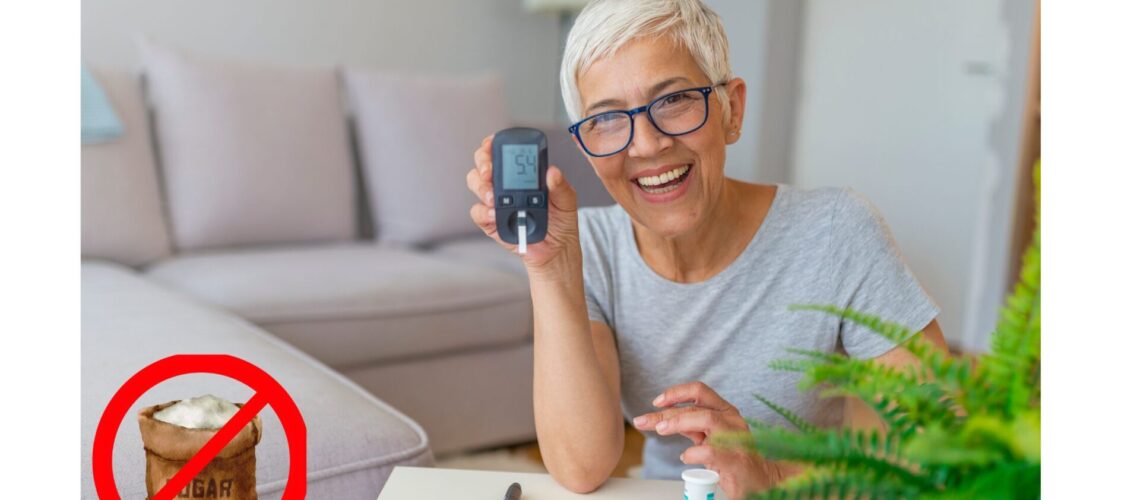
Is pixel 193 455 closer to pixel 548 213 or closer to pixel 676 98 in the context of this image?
pixel 548 213

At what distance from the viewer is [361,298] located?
188 cm

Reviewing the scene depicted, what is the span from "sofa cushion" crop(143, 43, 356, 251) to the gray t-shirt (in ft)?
4.41

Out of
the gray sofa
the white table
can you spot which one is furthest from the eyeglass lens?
the gray sofa

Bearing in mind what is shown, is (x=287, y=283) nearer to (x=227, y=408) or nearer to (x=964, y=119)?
(x=227, y=408)

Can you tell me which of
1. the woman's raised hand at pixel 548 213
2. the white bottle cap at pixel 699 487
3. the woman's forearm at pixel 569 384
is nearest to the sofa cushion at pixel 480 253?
the woman's forearm at pixel 569 384

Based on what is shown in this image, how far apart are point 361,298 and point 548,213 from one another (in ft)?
3.95

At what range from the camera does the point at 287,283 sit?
1.88 metres

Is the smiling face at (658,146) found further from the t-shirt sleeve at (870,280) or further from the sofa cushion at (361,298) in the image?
the sofa cushion at (361,298)

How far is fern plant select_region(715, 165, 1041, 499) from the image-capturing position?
0.39 metres

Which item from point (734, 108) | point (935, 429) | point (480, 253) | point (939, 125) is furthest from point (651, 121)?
point (939, 125)

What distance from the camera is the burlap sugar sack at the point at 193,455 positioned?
1.82 ft

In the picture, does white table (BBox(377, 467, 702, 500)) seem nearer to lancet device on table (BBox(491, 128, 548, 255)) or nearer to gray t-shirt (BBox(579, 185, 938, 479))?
lancet device on table (BBox(491, 128, 548, 255))

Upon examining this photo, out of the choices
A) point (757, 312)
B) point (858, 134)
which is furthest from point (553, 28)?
point (757, 312)

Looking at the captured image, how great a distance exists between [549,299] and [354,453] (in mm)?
304
